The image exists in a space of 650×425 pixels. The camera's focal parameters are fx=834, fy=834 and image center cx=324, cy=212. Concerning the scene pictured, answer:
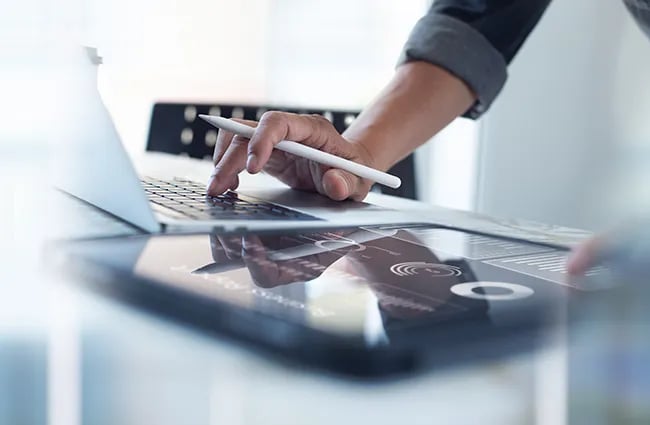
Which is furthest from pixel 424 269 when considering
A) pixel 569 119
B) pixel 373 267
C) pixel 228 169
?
pixel 569 119

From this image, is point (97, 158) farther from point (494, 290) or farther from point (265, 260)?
point (494, 290)

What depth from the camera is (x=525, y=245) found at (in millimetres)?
602

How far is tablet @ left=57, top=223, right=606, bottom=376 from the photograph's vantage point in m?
0.31

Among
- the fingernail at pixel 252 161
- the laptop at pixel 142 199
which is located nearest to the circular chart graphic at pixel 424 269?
the laptop at pixel 142 199

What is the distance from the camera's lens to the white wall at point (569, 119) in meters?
1.57

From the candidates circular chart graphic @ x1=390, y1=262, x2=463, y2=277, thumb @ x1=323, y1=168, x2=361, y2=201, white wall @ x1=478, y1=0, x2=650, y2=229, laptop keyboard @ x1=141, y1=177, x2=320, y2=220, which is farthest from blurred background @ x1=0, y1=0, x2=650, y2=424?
circular chart graphic @ x1=390, y1=262, x2=463, y2=277

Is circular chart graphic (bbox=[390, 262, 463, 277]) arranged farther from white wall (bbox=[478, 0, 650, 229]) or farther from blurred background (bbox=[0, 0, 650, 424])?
white wall (bbox=[478, 0, 650, 229])

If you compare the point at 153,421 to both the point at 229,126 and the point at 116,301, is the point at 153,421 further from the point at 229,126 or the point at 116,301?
the point at 229,126

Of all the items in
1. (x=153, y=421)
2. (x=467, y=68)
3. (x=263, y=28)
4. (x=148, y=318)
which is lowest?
(x=153, y=421)

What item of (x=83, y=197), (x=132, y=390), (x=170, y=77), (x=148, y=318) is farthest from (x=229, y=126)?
(x=170, y=77)

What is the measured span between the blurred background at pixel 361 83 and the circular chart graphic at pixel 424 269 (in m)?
0.57

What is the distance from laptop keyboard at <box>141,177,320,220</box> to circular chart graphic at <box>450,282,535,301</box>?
23 centimetres

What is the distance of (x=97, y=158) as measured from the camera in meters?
0.63

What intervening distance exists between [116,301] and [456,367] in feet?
0.59
